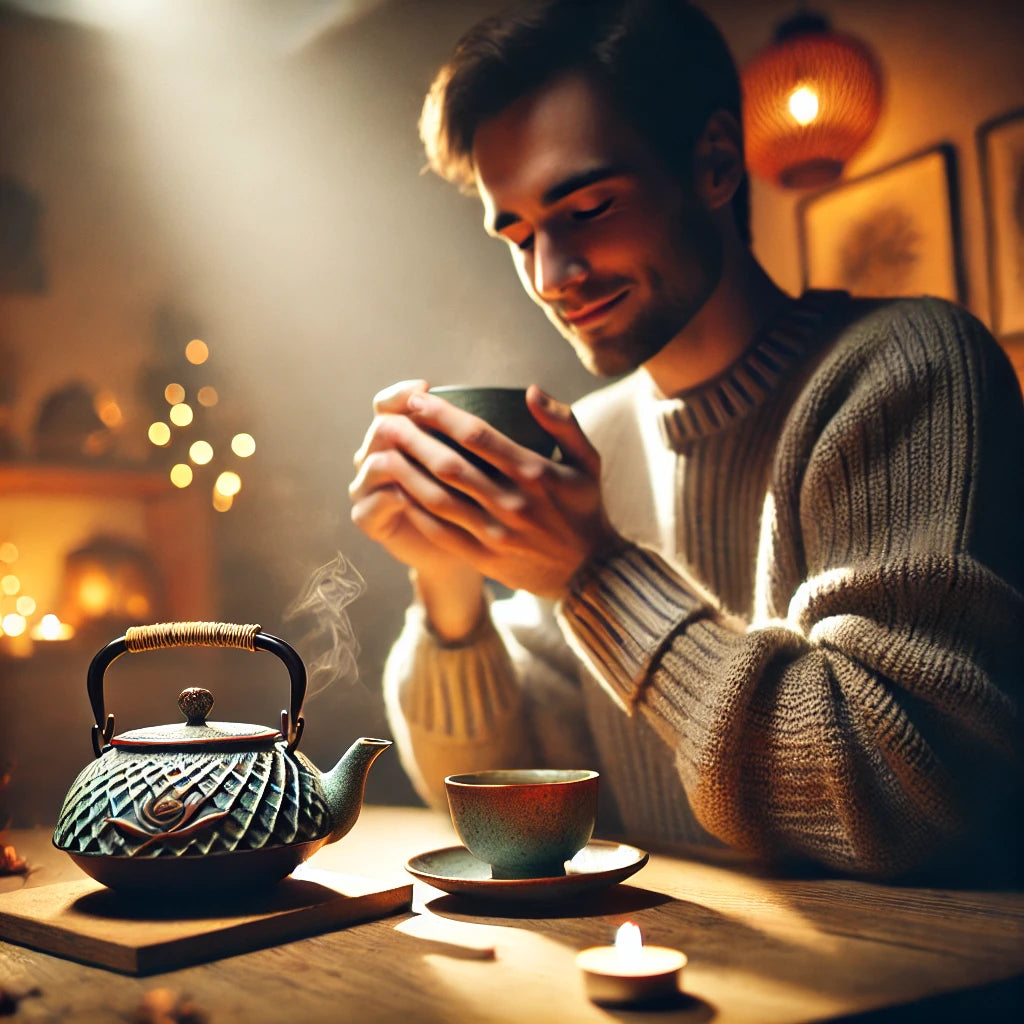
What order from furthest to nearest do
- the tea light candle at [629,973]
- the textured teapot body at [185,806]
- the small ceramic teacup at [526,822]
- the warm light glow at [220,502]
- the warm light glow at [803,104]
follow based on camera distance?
the warm light glow at [220,502], the warm light glow at [803,104], the small ceramic teacup at [526,822], the textured teapot body at [185,806], the tea light candle at [629,973]

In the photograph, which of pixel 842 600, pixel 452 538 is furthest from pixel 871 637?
pixel 452 538

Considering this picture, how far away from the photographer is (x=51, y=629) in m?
1.53

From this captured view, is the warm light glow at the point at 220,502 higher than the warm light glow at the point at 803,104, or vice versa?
the warm light glow at the point at 803,104

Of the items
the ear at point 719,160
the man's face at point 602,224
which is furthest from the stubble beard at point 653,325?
the ear at point 719,160

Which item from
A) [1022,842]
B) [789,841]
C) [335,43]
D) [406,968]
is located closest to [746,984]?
[406,968]

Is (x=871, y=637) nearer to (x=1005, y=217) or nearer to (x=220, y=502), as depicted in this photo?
(x=1005, y=217)

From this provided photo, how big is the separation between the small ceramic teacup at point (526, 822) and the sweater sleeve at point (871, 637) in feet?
0.52

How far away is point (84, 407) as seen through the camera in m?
1.57

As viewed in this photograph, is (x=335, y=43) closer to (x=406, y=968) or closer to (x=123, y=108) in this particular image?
(x=123, y=108)

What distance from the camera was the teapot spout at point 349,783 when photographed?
38.4 inches

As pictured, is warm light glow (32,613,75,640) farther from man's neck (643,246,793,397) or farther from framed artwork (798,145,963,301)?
framed artwork (798,145,963,301)

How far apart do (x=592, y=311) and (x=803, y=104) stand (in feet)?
1.30

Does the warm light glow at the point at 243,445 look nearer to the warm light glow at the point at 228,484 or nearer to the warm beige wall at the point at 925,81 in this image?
the warm light glow at the point at 228,484

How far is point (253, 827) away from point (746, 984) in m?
0.42
